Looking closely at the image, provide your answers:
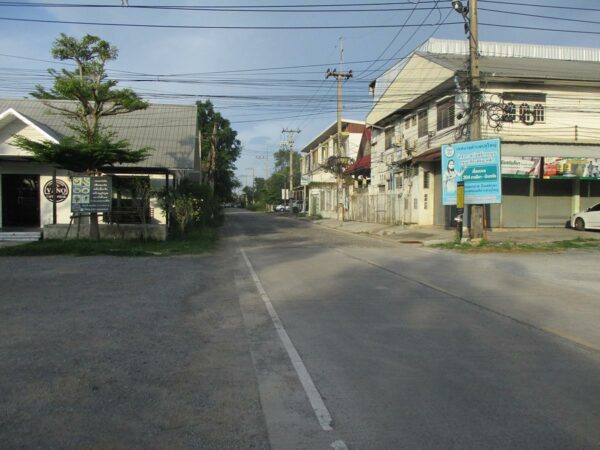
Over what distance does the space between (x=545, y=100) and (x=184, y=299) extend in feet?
76.1

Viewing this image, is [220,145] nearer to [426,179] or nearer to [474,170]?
[426,179]

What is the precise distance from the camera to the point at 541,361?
5.96 m

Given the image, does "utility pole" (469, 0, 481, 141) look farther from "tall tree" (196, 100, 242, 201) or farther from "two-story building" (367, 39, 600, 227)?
"tall tree" (196, 100, 242, 201)

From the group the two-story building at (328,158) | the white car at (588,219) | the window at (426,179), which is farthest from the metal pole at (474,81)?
the two-story building at (328,158)

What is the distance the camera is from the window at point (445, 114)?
27527mm

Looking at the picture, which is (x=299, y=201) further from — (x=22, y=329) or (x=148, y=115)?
(x=22, y=329)

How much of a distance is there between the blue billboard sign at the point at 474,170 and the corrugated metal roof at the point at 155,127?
37.9 ft

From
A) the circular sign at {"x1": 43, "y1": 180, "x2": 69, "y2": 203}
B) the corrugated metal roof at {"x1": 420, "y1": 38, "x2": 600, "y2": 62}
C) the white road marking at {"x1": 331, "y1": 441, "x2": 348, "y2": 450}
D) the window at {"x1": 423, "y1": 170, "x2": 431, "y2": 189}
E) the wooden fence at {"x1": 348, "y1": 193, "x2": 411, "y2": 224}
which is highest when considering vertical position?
the corrugated metal roof at {"x1": 420, "y1": 38, "x2": 600, "y2": 62}

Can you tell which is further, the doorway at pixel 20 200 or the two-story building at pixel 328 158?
the two-story building at pixel 328 158

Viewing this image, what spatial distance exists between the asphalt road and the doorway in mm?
13670

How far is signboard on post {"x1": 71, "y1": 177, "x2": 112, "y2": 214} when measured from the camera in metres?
18.7

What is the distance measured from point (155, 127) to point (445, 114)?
16.1m

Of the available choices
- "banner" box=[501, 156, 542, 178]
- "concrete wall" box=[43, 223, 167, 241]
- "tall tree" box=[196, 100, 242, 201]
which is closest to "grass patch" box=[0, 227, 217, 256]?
"concrete wall" box=[43, 223, 167, 241]

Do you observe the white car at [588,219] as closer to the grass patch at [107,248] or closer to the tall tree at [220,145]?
the grass patch at [107,248]
